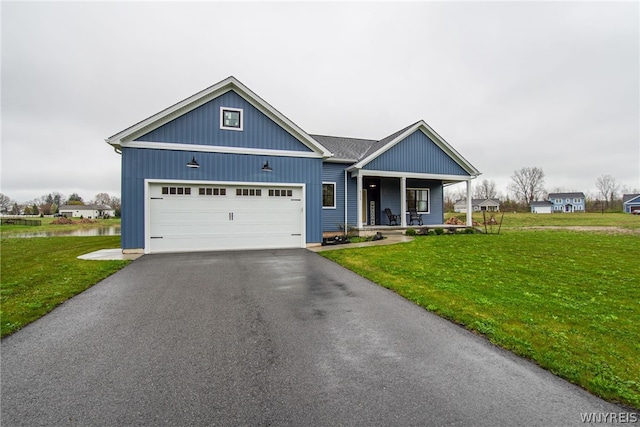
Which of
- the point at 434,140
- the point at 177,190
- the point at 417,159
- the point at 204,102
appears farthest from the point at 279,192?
the point at 434,140

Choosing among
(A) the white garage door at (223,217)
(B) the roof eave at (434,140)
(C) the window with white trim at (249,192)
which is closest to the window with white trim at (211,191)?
(A) the white garage door at (223,217)

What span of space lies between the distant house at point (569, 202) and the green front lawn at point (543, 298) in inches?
3154

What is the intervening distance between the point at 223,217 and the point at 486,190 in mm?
78028

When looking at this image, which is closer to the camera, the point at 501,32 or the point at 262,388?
the point at 262,388

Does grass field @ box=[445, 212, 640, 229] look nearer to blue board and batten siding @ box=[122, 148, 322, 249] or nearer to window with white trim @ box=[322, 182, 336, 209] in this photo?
window with white trim @ box=[322, 182, 336, 209]

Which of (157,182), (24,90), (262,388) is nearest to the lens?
(262,388)

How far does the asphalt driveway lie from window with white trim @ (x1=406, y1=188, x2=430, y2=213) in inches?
524

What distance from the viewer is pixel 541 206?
2625 inches

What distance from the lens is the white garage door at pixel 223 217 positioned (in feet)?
33.1

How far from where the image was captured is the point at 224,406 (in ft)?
7.06

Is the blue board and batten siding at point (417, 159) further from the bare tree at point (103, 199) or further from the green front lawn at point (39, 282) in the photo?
the bare tree at point (103, 199)

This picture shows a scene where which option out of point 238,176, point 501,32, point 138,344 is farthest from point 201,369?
point 501,32

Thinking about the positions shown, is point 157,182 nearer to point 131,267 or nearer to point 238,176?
point 238,176

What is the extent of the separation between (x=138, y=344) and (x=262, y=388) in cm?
184
